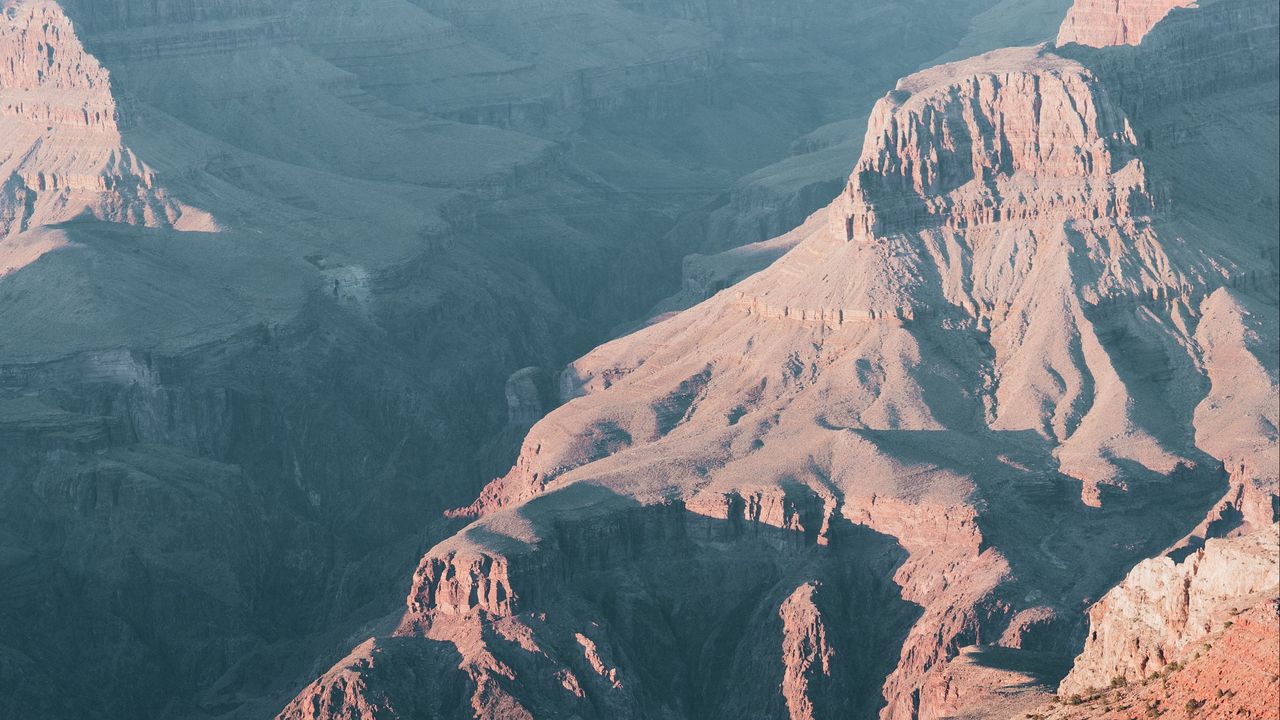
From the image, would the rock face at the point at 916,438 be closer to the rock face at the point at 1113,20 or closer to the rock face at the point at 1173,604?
the rock face at the point at 1113,20

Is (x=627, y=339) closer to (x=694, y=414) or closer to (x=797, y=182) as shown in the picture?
(x=694, y=414)

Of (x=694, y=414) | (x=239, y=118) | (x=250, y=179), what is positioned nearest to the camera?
(x=694, y=414)

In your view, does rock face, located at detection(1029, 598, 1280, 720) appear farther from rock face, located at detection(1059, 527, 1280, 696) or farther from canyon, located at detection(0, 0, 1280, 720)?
canyon, located at detection(0, 0, 1280, 720)

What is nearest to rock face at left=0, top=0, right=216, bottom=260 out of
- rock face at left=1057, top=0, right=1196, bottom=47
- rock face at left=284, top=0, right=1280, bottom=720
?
rock face at left=284, top=0, right=1280, bottom=720

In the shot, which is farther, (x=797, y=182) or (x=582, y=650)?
(x=797, y=182)

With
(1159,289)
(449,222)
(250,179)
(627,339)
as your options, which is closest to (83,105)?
(250,179)

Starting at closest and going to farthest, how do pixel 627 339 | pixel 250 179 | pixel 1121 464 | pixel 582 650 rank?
pixel 582 650
pixel 1121 464
pixel 627 339
pixel 250 179

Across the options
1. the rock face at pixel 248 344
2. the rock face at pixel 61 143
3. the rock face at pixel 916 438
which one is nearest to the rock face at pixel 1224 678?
the rock face at pixel 916 438
